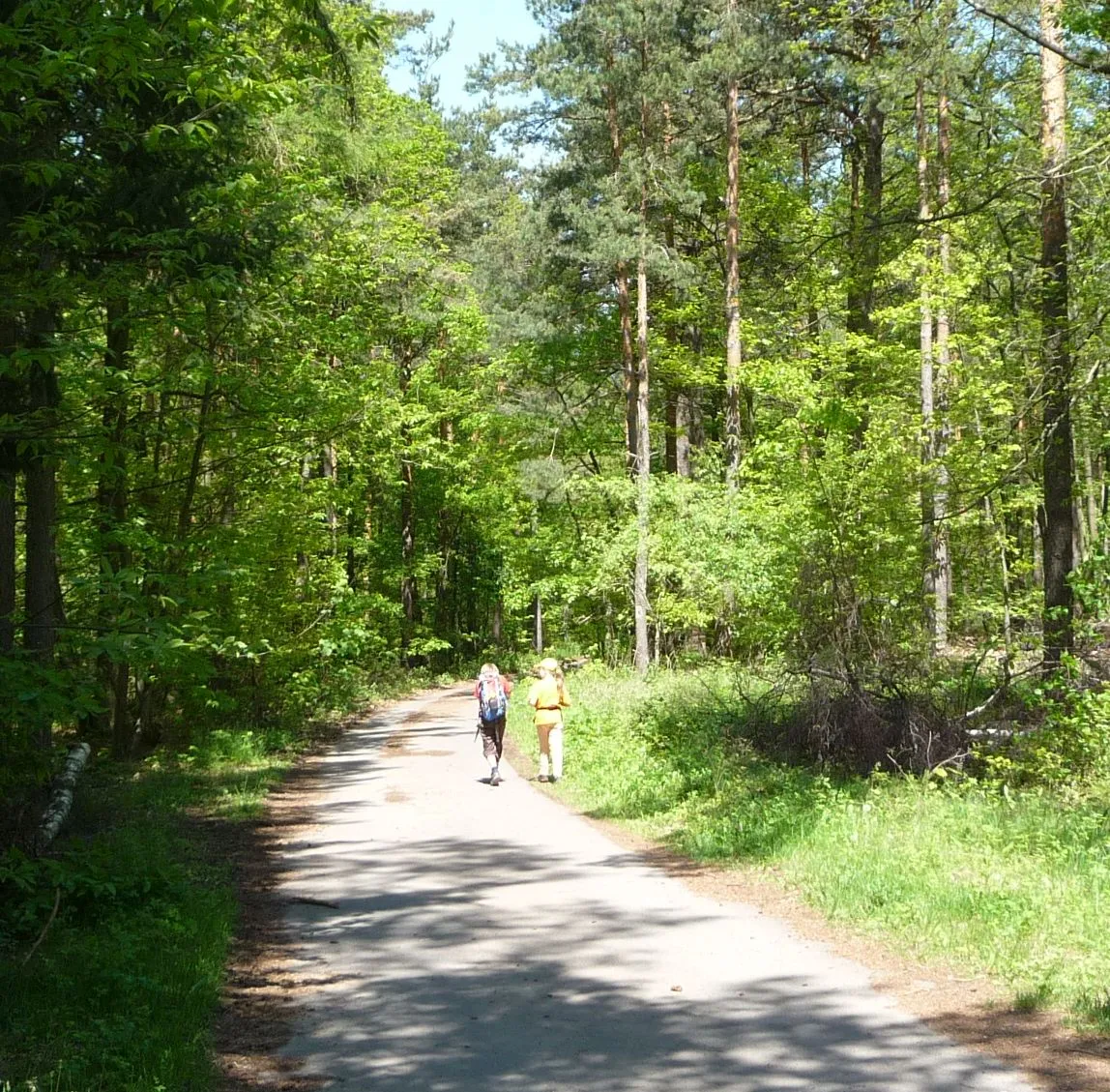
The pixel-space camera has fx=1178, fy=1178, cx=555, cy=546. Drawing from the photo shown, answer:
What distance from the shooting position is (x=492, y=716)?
17.4m

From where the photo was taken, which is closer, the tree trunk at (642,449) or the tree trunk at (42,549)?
the tree trunk at (42,549)

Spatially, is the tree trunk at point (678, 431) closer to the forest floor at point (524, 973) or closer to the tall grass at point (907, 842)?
the tall grass at point (907, 842)

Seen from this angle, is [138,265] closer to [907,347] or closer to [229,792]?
[229,792]

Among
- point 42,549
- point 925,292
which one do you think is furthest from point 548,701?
point 925,292

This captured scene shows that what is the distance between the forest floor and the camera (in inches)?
227

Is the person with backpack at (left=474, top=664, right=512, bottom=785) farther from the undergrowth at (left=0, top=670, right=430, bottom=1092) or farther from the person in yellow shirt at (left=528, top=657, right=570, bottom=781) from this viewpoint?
the undergrowth at (left=0, top=670, right=430, bottom=1092)

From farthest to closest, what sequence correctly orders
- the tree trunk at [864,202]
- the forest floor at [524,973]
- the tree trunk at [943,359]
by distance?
the tree trunk at [864,202] → the tree trunk at [943,359] → the forest floor at [524,973]

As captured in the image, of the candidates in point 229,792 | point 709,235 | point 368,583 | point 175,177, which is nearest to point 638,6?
point 709,235

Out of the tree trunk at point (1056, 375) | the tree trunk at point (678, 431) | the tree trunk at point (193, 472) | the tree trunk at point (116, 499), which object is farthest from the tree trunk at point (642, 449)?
the tree trunk at point (1056, 375)

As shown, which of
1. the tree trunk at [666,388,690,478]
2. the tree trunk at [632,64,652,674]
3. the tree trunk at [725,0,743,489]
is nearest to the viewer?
the tree trunk at [632,64,652,674]

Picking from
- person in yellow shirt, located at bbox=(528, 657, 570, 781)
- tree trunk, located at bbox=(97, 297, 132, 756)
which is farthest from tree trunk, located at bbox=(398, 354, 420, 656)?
person in yellow shirt, located at bbox=(528, 657, 570, 781)

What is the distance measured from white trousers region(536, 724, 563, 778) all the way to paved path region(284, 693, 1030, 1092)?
14.8 feet

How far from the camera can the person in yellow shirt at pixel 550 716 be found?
16906 mm

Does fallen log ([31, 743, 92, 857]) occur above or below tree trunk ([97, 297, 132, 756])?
below
